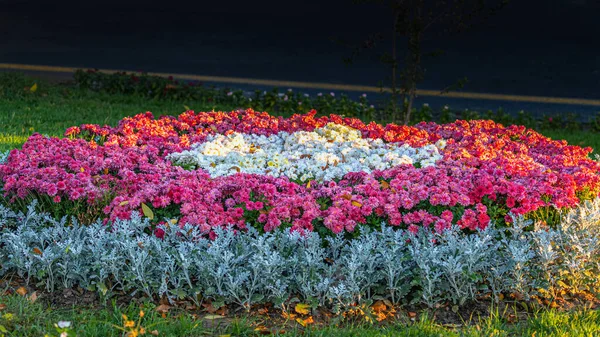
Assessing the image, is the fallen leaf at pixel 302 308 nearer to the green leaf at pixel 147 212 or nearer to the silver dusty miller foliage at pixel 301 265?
the silver dusty miller foliage at pixel 301 265

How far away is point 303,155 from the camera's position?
20.7 feet

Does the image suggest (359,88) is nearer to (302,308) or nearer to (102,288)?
(302,308)

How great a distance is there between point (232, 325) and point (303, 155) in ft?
9.42

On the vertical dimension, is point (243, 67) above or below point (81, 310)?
above

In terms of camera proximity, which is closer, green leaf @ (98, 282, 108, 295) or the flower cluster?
green leaf @ (98, 282, 108, 295)

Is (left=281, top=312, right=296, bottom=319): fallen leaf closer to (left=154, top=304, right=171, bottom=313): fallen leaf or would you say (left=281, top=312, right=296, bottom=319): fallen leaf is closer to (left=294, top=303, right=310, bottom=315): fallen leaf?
(left=294, top=303, right=310, bottom=315): fallen leaf

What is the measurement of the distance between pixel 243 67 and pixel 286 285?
42.4 feet

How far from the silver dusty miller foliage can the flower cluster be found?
1.44 meters

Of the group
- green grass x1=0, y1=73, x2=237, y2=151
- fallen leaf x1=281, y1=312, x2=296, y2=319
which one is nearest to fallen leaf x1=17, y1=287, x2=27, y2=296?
fallen leaf x1=281, y1=312, x2=296, y2=319

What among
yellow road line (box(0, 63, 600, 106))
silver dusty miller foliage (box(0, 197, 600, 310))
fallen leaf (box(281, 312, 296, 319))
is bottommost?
fallen leaf (box(281, 312, 296, 319))

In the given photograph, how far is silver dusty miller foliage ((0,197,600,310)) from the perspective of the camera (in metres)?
3.88

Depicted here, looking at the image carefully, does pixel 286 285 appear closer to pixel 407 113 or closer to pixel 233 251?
pixel 233 251

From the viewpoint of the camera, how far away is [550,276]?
159 inches

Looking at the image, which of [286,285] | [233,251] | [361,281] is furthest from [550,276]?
[233,251]
